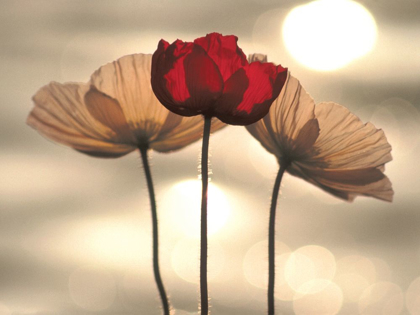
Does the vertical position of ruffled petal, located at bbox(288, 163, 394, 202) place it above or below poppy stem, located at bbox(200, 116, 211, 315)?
above

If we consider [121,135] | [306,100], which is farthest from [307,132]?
[121,135]

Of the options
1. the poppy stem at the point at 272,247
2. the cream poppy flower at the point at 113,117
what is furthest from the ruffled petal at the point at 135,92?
the poppy stem at the point at 272,247

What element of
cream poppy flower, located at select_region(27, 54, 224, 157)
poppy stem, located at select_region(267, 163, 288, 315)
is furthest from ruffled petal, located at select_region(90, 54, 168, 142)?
poppy stem, located at select_region(267, 163, 288, 315)

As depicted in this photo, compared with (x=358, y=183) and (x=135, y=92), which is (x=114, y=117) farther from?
(x=358, y=183)

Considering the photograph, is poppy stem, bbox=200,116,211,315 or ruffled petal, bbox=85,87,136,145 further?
ruffled petal, bbox=85,87,136,145

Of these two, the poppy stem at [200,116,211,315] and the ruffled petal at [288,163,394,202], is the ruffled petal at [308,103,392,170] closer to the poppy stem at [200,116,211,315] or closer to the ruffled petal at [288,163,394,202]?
the ruffled petal at [288,163,394,202]

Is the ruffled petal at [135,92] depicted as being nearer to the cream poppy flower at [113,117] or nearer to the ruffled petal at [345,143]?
the cream poppy flower at [113,117]
